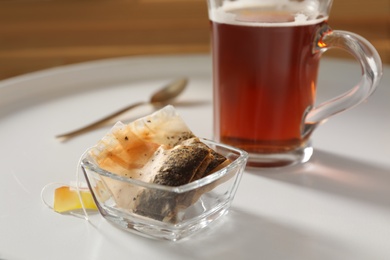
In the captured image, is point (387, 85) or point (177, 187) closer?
point (177, 187)

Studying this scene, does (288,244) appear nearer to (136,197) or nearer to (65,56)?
(136,197)

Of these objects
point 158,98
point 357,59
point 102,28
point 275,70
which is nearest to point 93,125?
point 158,98

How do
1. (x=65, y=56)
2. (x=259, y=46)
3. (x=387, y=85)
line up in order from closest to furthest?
1. (x=259, y=46)
2. (x=387, y=85)
3. (x=65, y=56)

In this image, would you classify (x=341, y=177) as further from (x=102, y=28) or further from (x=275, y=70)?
(x=102, y=28)

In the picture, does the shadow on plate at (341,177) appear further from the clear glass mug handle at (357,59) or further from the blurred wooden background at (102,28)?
the blurred wooden background at (102,28)

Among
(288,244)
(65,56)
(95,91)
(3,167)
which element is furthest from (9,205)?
(65,56)

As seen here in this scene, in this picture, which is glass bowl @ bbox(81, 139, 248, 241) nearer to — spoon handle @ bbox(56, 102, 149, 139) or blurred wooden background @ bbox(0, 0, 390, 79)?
spoon handle @ bbox(56, 102, 149, 139)
